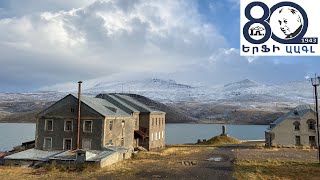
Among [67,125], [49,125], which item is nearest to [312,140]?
[67,125]

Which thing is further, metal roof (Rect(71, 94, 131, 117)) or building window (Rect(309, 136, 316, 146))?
building window (Rect(309, 136, 316, 146))

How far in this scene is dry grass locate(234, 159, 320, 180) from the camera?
31.3 m

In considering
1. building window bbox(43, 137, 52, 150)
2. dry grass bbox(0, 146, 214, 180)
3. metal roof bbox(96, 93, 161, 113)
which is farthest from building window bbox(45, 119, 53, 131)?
metal roof bbox(96, 93, 161, 113)

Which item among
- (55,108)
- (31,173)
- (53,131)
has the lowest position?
(31,173)

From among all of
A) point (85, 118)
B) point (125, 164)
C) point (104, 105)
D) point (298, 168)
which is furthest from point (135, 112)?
point (298, 168)

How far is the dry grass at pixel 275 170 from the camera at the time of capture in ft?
103

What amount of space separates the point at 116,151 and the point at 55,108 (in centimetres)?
1081

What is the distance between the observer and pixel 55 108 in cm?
4659

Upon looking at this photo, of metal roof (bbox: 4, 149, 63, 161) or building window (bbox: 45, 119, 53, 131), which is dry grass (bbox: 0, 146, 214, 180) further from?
building window (bbox: 45, 119, 53, 131)

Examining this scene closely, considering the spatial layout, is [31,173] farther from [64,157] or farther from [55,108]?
[55,108]

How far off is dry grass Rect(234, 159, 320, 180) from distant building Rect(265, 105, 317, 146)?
25071 mm

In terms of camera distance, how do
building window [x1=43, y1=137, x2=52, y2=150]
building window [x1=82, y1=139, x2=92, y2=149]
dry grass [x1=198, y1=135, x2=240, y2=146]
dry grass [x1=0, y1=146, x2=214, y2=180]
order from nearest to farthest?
dry grass [x1=0, y1=146, x2=214, y2=180] → building window [x1=82, y1=139, x2=92, y2=149] → building window [x1=43, y1=137, x2=52, y2=150] → dry grass [x1=198, y1=135, x2=240, y2=146]

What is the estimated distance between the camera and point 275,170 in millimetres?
34562

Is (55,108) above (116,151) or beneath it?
above
